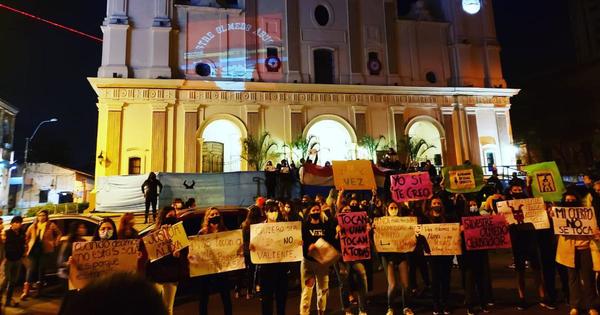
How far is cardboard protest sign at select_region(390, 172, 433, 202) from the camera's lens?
841 cm

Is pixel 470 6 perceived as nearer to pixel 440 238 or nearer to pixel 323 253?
pixel 440 238

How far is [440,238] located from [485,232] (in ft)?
3.08

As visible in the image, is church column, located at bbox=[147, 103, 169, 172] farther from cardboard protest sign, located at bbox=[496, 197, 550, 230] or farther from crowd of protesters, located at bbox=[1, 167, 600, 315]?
cardboard protest sign, located at bbox=[496, 197, 550, 230]

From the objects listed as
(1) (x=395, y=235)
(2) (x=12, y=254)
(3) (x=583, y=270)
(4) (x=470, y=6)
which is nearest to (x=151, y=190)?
(2) (x=12, y=254)

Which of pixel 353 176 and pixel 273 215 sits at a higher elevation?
pixel 353 176

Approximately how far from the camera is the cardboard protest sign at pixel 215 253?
6.52 metres

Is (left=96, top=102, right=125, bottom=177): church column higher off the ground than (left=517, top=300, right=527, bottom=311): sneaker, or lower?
higher

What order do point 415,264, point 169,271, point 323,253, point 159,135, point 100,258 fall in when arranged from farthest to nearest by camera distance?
point 159,135, point 415,264, point 323,253, point 169,271, point 100,258

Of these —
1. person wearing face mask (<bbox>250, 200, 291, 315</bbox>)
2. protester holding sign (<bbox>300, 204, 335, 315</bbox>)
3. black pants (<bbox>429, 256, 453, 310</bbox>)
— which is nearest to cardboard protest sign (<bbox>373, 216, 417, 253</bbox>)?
black pants (<bbox>429, 256, 453, 310</bbox>)

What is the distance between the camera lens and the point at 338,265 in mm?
7211

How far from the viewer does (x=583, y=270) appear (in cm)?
685

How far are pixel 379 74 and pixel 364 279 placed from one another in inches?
910

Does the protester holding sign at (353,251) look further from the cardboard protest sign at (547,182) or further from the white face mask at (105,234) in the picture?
the cardboard protest sign at (547,182)

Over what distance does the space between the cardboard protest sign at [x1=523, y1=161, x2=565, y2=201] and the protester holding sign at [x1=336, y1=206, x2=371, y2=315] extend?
4.79m
